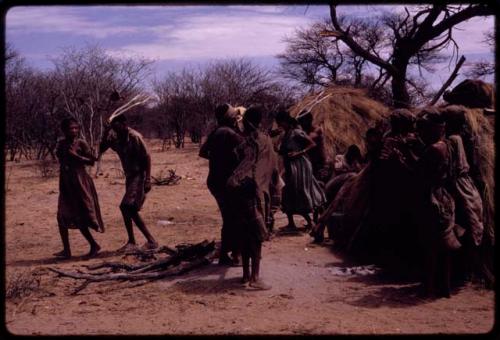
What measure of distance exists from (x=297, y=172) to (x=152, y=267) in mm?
2849

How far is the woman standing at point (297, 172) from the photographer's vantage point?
8305 mm

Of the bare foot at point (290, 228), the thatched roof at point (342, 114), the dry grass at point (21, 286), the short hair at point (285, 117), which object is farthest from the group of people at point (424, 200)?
the dry grass at point (21, 286)

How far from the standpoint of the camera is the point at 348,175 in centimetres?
794

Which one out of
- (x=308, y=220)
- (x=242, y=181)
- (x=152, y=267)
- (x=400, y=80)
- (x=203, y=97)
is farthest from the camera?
(x=203, y=97)

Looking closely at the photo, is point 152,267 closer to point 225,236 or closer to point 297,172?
point 225,236

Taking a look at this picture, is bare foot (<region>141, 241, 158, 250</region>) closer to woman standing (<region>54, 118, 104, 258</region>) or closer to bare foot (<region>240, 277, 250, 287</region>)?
woman standing (<region>54, 118, 104, 258</region>)

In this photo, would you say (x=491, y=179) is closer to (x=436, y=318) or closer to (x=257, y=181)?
(x=436, y=318)

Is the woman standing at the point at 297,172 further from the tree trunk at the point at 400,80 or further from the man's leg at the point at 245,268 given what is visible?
the tree trunk at the point at 400,80

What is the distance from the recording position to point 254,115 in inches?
222

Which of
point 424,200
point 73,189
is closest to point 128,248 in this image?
point 73,189

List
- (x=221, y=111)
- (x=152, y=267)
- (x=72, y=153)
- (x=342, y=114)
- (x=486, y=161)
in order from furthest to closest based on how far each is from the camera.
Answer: (x=342, y=114), (x=72, y=153), (x=152, y=267), (x=221, y=111), (x=486, y=161)

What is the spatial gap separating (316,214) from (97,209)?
3.15 m

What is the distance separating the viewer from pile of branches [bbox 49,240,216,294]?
6027 millimetres

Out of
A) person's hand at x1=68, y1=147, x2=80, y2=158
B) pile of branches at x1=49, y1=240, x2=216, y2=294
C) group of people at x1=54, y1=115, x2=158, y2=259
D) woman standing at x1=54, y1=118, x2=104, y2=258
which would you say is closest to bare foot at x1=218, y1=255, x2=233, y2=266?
pile of branches at x1=49, y1=240, x2=216, y2=294
